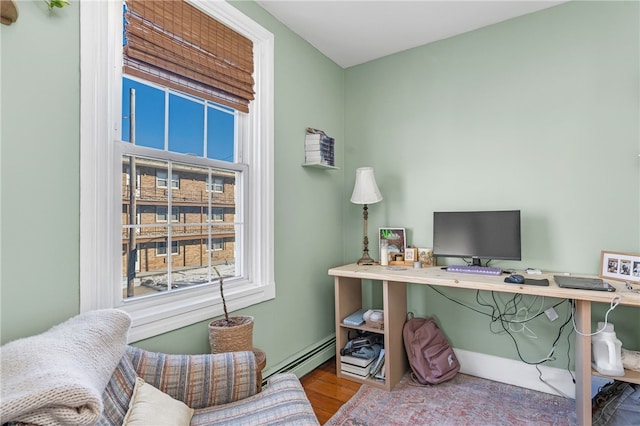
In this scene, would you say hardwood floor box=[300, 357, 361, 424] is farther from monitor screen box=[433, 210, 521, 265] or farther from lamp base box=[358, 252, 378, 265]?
monitor screen box=[433, 210, 521, 265]

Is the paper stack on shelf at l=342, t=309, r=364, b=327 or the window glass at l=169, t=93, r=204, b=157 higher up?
the window glass at l=169, t=93, r=204, b=157

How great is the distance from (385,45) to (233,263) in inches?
85.6

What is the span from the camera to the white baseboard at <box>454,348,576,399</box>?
7.36ft

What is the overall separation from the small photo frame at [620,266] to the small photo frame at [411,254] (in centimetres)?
118

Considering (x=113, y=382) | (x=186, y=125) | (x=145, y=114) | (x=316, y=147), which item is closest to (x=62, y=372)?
(x=113, y=382)

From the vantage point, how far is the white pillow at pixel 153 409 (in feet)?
3.88

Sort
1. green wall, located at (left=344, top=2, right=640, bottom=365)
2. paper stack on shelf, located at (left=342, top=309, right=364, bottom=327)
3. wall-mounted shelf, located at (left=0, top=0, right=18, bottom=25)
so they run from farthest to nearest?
paper stack on shelf, located at (left=342, top=309, right=364, bottom=327)
green wall, located at (left=344, top=2, right=640, bottom=365)
wall-mounted shelf, located at (left=0, top=0, right=18, bottom=25)

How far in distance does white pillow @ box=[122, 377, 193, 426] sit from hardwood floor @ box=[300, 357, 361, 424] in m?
1.01

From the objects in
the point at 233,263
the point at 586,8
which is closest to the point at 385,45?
the point at 586,8

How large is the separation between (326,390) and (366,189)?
60.8 inches

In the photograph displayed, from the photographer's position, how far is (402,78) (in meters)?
2.92

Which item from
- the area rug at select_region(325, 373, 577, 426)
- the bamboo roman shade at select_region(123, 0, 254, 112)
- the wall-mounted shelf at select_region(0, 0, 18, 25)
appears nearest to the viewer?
the wall-mounted shelf at select_region(0, 0, 18, 25)

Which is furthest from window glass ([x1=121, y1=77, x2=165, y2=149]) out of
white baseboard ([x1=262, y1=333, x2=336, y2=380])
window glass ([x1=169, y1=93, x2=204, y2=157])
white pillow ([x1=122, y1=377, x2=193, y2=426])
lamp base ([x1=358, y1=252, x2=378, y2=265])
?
lamp base ([x1=358, y1=252, x2=378, y2=265])

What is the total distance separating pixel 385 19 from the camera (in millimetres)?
2443
